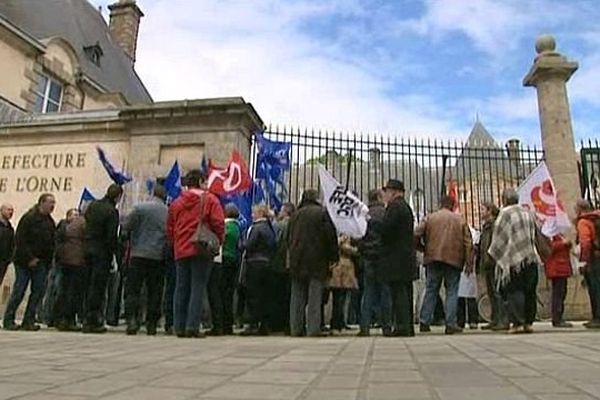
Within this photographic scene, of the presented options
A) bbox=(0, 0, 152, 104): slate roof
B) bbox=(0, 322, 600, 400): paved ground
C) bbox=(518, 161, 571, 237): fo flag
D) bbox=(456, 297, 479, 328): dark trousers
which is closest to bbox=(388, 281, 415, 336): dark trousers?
bbox=(0, 322, 600, 400): paved ground

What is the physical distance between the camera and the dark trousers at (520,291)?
7469 mm

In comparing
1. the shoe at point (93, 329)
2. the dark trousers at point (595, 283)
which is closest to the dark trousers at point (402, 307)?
the dark trousers at point (595, 283)

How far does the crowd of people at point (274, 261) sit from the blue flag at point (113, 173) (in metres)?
2.43

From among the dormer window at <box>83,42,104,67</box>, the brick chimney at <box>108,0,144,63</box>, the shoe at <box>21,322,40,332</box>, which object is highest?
the brick chimney at <box>108,0,144,63</box>

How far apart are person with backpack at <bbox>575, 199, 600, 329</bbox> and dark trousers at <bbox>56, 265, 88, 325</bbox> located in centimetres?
714

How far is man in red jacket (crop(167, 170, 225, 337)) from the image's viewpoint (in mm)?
6781

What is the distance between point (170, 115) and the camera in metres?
11.5

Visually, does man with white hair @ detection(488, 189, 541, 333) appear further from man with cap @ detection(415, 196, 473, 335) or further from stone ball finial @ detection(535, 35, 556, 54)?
stone ball finial @ detection(535, 35, 556, 54)

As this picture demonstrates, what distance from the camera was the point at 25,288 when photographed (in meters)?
8.17

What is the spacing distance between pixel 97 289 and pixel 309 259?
293 centimetres

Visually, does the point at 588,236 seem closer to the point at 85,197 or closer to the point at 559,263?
the point at 559,263

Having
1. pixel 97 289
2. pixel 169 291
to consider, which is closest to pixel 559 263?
pixel 169 291

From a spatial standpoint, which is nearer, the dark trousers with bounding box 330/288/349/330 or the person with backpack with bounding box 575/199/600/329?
the person with backpack with bounding box 575/199/600/329

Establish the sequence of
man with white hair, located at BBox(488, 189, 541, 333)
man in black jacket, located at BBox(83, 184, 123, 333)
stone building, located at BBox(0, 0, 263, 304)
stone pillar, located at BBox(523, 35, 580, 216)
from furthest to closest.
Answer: stone pillar, located at BBox(523, 35, 580, 216) → stone building, located at BBox(0, 0, 263, 304) → man in black jacket, located at BBox(83, 184, 123, 333) → man with white hair, located at BBox(488, 189, 541, 333)
